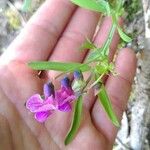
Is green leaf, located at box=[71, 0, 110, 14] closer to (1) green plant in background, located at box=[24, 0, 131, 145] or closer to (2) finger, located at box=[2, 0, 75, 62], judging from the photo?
(1) green plant in background, located at box=[24, 0, 131, 145]

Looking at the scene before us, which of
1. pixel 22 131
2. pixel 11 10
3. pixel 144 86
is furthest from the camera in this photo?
pixel 11 10

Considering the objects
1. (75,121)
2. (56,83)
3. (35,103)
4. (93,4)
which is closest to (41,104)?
(35,103)

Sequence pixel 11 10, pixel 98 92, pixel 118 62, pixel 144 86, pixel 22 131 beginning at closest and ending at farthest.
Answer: pixel 98 92
pixel 22 131
pixel 118 62
pixel 144 86
pixel 11 10

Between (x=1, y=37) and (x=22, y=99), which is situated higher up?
(x=22, y=99)

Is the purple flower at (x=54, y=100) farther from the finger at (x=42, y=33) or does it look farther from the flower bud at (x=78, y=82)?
the finger at (x=42, y=33)

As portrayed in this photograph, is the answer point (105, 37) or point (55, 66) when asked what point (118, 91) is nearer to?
point (105, 37)

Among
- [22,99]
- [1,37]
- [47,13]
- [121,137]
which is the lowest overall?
[121,137]

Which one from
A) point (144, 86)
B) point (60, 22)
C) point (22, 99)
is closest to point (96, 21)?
point (60, 22)

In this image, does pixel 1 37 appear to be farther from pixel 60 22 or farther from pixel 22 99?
pixel 22 99
